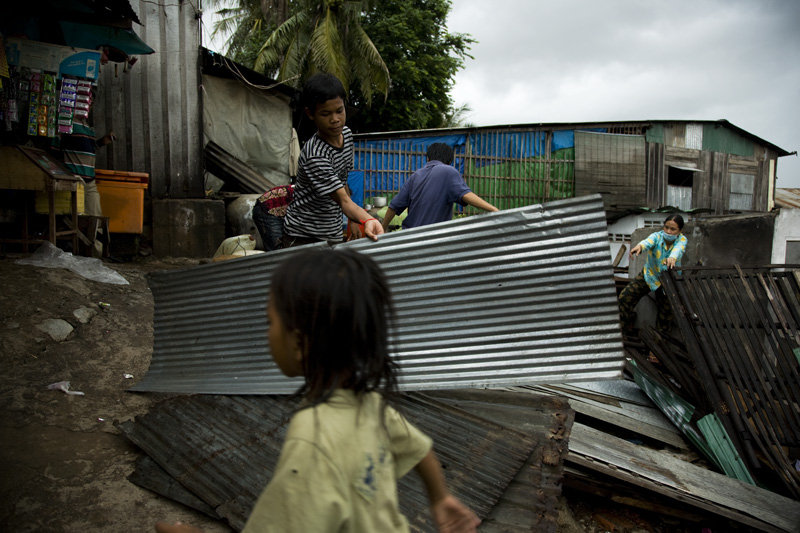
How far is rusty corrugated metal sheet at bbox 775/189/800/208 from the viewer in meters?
15.5

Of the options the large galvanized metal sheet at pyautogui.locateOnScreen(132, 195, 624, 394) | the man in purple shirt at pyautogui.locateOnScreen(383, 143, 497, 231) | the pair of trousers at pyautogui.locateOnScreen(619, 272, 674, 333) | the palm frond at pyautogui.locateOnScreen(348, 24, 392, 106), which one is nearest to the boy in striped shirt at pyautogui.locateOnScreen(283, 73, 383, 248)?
the large galvanized metal sheet at pyautogui.locateOnScreen(132, 195, 624, 394)

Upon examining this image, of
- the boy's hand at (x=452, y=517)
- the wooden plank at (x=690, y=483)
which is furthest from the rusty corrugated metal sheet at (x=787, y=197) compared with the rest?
the boy's hand at (x=452, y=517)

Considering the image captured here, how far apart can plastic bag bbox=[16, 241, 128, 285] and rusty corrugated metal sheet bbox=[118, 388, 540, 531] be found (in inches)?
102

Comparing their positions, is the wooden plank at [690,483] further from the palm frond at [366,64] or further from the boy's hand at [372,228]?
the palm frond at [366,64]

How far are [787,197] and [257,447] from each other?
20.3 metres

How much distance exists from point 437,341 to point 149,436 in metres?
1.47

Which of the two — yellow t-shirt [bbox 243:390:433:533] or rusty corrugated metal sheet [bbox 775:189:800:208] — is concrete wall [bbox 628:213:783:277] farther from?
yellow t-shirt [bbox 243:390:433:533]

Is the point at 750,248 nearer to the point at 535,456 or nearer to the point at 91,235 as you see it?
the point at 535,456

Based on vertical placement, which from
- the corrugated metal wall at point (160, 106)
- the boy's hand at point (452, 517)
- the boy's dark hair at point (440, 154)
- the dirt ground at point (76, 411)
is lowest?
the dirt ground at point (76, 411)

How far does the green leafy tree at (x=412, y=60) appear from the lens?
57.7 feet

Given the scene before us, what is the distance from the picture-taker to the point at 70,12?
6.03m

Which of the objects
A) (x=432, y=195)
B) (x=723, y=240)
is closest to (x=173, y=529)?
(x=432, y=195)

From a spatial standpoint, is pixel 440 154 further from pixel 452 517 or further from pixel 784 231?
pixel 784 231

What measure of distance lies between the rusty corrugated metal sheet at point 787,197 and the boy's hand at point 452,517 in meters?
17.6
